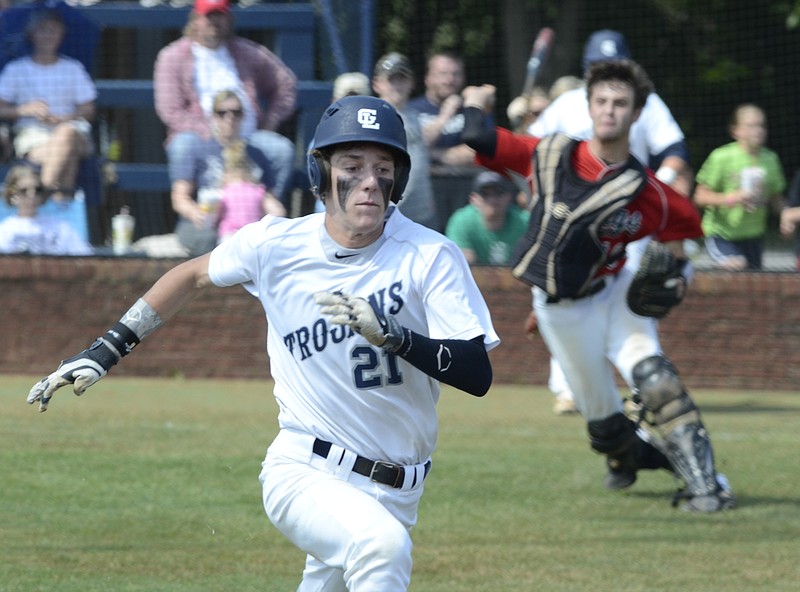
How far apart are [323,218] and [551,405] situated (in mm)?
6455

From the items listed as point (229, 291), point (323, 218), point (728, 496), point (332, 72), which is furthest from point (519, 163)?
point (332, 72)

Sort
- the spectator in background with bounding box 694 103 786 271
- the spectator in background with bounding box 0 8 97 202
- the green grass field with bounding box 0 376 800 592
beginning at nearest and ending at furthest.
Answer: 1. the green grass field with bounding box 0 376 800 592
2. the spectator in background with bounding box 0 8 97 202
3. the spectator in background with bounding box 694 103 786 271

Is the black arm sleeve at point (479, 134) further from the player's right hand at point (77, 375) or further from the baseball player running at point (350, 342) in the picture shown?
the player's right hand at point (77, 375)

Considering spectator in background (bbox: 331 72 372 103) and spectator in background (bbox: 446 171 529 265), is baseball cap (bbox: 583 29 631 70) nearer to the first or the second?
spectator in background (bbox: 446 171 529 265)

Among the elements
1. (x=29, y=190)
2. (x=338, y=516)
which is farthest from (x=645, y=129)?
(x=338, y=516)

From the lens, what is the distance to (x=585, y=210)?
7.01m

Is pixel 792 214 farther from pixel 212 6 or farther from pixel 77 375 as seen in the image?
pixel 77 375

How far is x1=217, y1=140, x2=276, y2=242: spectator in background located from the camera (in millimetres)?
11164

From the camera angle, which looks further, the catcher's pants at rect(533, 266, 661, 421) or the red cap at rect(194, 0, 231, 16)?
the red cap at rect(194, 0, 231, 16)

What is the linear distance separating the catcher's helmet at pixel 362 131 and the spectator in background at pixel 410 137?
6378mm

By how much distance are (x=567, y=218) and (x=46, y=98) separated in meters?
6.28

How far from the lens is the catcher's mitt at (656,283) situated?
7.14 m

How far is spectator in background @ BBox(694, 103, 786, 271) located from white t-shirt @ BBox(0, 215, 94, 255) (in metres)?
5.26

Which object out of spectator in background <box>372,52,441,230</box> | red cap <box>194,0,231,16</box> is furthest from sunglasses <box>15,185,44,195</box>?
spectator in background <box>372,52,441,230</box>
